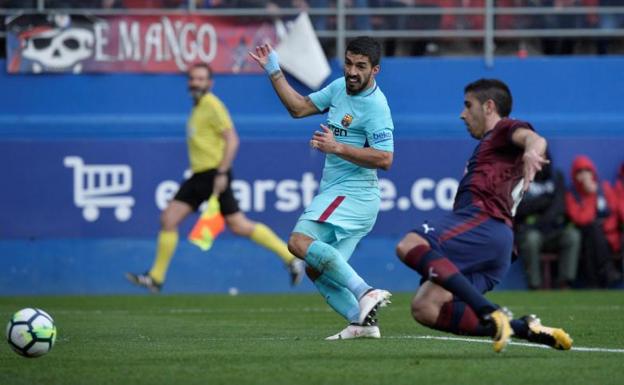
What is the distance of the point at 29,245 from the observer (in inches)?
696

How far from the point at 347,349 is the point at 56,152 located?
10.0 m

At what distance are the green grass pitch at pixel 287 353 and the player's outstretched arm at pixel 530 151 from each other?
3.24 ft

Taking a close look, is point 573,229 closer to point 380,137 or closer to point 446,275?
point 380,137

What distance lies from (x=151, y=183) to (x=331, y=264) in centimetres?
903

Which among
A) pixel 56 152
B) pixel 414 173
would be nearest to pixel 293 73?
pixel 414 173

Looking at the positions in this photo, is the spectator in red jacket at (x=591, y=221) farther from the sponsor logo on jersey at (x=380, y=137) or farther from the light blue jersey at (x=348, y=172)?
the sponsor logo on jersey at (x=380, y=137)

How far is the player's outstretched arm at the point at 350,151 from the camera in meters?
8.90

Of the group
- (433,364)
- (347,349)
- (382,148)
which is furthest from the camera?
(382,148)

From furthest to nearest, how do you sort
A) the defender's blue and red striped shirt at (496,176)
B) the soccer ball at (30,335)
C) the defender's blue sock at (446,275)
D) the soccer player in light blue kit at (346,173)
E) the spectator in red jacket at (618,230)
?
the spectator in red jacket at (618,230), the soccer player in light blue kit at (346,173), the defender's blue and red striped shirt at (496,176), the soccer ball at (30,335), the defender's blue sock at (446,275)

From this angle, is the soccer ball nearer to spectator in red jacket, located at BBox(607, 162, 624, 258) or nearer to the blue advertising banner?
the blue advertising banner

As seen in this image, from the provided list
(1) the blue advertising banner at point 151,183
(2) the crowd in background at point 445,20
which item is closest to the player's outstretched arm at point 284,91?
(1) the blue advertising banner at point 151,183

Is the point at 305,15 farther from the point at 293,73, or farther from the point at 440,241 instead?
the point at 440,241

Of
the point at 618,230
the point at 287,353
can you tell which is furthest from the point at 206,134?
the point at 287,353

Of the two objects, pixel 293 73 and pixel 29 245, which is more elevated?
pixel 293 73
